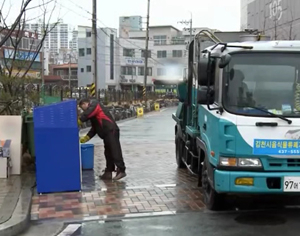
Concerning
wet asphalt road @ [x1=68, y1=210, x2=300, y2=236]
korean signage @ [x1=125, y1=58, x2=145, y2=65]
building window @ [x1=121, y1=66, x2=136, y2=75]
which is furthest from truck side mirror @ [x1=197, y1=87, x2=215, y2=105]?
korean signage @ [x1=125, y1=58, x2=145, y2=65]

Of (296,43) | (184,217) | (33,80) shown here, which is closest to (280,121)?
(296,43)

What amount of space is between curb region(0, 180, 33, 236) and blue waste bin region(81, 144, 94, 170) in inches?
98.7

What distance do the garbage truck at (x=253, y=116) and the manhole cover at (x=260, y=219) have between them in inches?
19.8

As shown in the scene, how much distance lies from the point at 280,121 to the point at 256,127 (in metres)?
0.31

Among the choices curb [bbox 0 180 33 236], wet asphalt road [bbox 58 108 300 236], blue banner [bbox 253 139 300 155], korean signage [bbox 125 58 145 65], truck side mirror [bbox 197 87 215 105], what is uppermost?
korean signage [bbox 125 58 145 65]

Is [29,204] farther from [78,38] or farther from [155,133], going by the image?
[78,38]

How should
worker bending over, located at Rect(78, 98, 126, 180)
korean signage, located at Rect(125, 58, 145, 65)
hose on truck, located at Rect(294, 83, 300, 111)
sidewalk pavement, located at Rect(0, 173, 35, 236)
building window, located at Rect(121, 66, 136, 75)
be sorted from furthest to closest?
1. korean signage, located at Rect(125, 58, 145, 65)
2. building window, located at Rect(121, 66, 136, 75)
3. worker bending over, located at Rect(78, 98, 126, 180)
4. hose on truck, located at Rect(294, 83, 300, 111)
5. sidewalk pavement, located at Rect(0, 173, 35, 236)

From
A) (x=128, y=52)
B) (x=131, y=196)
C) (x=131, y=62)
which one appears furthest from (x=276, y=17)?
(x=128, y=52)

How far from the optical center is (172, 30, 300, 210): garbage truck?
5441 millimetres

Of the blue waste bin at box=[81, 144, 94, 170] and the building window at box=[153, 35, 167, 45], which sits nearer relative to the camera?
the blue waste bin at box=[81, 144, 94, 170]

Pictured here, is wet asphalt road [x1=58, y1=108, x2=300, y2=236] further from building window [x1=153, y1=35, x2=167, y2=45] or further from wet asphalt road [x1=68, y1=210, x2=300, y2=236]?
building window [x1=153, y1=35, x2=167, y2=45]

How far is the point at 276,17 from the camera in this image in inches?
1141

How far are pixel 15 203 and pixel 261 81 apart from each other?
12.9 ft

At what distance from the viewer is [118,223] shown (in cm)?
589
